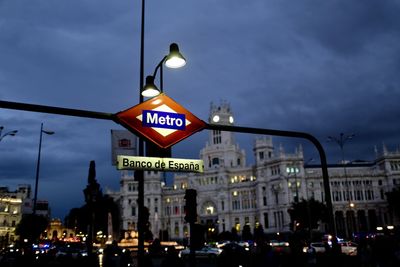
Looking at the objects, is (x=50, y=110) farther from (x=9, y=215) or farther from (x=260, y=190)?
(x=9, y=215)

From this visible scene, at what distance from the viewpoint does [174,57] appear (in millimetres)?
11469

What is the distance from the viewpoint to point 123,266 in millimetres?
16625

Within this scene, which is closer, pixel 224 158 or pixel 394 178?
pixel 394 178

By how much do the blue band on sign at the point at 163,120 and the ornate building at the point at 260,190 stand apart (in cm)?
8227

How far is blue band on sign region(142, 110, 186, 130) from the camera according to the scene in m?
10.4

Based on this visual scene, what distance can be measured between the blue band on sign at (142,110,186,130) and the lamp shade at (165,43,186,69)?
1824mm

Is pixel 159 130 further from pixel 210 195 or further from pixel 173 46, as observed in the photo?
pixel 210 195

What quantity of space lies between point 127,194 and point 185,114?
399 feet

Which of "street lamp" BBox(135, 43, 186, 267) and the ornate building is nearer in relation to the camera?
"street lamp" BBox(135, 43, 186, 267)

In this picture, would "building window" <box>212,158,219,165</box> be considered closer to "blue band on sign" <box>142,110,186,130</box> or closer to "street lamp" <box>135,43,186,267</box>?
"street lamp" <box>135,43,186,267</box>

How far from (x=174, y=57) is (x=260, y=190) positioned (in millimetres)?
100575

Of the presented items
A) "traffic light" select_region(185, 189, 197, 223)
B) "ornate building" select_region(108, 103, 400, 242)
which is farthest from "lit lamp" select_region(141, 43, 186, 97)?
"ornate building" select_region(108, 103, 400, 242)

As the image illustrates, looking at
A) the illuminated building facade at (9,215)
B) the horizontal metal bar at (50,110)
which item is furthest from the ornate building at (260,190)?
the horizontal metal bar at (50,110)

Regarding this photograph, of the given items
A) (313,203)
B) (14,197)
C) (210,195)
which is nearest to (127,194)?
(210,195)
